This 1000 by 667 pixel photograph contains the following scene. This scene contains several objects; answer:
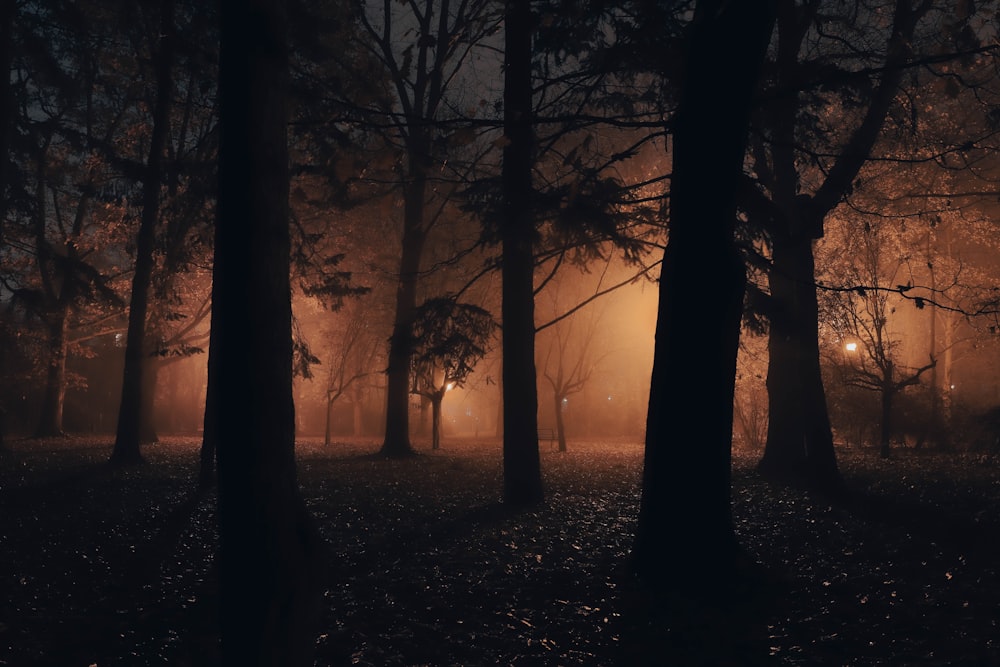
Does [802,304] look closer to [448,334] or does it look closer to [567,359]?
[448,334]

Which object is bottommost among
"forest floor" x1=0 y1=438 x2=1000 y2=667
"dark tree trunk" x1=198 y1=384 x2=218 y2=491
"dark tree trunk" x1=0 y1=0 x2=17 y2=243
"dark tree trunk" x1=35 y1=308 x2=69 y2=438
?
"forest floor" x1=0 y1=438 x2=1000 y2=667

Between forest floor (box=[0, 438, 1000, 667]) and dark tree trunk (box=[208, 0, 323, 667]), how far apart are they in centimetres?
98

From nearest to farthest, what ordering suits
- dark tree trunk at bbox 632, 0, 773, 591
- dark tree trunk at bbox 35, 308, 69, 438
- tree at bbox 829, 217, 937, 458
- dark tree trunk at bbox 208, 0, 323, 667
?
dark tree trunk at bbox 208, 0, 323, 667
dark tree trunk at bbox 632, 0, 773, 591
tree at bbox 829, 217, 937, 458
dark tree trunk at bbox 35, 308, 69, 438

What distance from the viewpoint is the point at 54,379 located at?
87.9 feet

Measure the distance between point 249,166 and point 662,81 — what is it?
629 centimetres

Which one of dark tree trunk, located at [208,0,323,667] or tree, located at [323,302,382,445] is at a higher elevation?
tree, located at [323,302,382,445]

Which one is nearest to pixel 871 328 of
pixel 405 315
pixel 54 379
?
pixel 405 315

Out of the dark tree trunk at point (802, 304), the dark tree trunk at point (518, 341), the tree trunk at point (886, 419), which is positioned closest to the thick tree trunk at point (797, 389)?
the dark tree trunk at point (802, 304)

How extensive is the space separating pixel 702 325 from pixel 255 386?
4044 mm

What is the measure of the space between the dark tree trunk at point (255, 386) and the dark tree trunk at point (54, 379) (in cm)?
2531

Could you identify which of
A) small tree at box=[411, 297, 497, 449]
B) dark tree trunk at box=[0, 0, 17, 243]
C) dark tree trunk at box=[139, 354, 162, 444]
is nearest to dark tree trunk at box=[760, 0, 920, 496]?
small tree at box=[411, 297, 497, 449]

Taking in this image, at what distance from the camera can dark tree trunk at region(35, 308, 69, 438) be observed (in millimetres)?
25625

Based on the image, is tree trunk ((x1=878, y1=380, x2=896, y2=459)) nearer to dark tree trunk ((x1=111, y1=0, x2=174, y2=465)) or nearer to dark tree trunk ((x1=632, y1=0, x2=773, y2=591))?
dark tree trunk ((x1=632, y1=0, x2=773, y2=591))

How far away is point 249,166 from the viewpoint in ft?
14.0
